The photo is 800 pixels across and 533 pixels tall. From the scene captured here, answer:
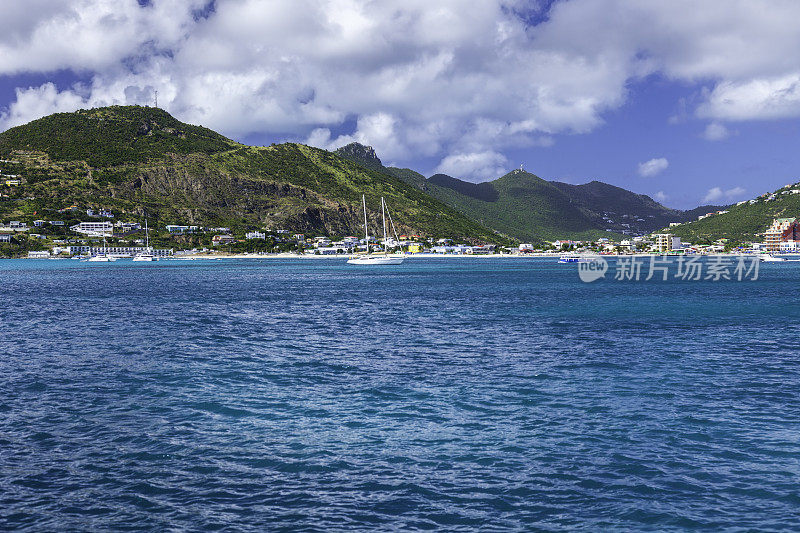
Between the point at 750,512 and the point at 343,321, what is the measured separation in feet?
124

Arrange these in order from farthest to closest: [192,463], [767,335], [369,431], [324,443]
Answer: [767,335]
[369,431]
[324,443]
[192,463]

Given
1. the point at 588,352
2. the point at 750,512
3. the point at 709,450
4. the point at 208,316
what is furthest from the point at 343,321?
the point at 750,512

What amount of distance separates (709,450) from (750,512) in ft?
12.8

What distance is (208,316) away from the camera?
53125 mm

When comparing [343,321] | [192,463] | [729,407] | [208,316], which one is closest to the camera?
[192,463]

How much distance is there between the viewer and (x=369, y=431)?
61.2ft

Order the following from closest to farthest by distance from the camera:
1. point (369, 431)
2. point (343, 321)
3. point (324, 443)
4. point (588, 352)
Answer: point (324, 443), point (369, 431), point (588, 352), point (343, 321)

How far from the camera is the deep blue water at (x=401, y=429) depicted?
42.1 feet

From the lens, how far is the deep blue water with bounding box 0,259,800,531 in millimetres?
12820

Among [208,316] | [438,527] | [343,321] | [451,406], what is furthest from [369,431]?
[208,316]

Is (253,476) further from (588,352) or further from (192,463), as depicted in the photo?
(588,352)

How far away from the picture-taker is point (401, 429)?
1880 centimetres

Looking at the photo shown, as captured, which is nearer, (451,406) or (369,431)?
(369,431)

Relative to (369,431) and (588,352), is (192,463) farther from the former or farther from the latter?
(588,352)
